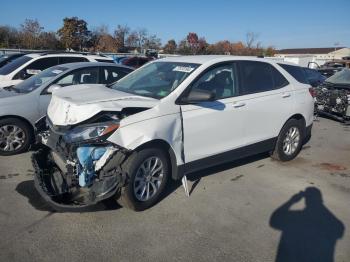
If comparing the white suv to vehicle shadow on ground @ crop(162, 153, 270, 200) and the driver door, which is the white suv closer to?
the driver door

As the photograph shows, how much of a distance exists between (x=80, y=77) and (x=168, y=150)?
3516 millimetres

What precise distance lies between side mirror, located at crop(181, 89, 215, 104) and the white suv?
0.01 meters

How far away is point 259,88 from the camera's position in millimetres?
5598

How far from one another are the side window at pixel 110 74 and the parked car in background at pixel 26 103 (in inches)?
18.1

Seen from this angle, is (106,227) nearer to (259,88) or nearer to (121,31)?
(259,88)

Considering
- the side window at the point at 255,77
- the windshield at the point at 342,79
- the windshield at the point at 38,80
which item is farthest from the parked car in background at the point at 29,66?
the windshield at the point at 342,79

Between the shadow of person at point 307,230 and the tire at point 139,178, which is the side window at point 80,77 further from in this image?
the shadow of person at point 307,230

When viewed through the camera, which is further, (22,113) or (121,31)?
(121,31)

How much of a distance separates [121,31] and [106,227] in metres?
52.5

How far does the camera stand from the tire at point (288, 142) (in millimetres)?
6156

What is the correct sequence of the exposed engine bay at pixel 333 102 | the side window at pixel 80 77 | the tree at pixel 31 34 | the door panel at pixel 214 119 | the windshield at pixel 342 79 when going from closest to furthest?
1. the door panel at pixel 214 119
2. the side window at pixel 80 77
3. the exposed engine bay at pixel 333 102
4. the windshield at pixel 342 79
5. the tree at pixel 31 34

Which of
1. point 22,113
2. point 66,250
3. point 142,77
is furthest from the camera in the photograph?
point 22,113

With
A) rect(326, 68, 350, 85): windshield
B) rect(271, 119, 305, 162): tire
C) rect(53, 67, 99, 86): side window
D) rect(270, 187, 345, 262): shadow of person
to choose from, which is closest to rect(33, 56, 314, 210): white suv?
rect(271, 119, 305, 162): tire

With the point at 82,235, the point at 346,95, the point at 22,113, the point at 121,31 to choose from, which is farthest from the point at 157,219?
the point at 121,31
